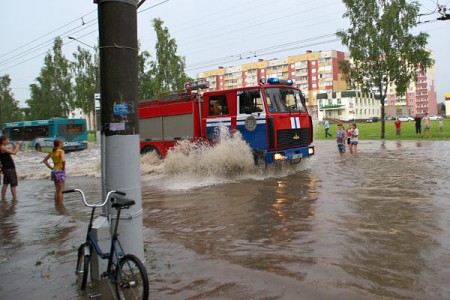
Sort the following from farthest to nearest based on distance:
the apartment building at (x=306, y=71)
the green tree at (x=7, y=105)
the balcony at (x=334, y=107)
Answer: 1. the balcony at (x=334, y=107)
2. the apartment building at (x=306, y=71)
3. the green tree at (x=7, y=105)

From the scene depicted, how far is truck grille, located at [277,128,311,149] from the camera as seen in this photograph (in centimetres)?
1257

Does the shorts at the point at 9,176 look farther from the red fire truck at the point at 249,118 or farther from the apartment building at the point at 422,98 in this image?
the apartment building at the point at 422,98

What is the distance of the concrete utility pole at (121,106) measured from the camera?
4.52 meters

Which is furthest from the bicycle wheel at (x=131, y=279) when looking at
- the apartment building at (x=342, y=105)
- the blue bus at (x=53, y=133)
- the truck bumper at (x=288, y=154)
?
the apartment building at (x=342, y=105)

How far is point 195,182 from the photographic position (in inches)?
488

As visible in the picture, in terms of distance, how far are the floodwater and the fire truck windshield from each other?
5.35ft

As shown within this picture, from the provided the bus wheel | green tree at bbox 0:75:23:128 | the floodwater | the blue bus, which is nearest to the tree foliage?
the blue bus

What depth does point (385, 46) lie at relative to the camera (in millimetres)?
29297

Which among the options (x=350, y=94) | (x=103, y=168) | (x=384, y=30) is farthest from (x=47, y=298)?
(x=350, y=94)

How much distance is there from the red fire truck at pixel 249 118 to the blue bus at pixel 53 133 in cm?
2414

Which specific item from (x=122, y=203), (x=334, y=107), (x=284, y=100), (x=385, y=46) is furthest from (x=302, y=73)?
(x=122, y=203)

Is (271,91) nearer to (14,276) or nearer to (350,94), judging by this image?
(14,276)

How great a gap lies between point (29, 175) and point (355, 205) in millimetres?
15087

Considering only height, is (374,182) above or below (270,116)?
below
